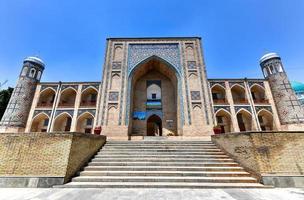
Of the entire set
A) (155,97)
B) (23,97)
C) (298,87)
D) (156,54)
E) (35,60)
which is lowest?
(23,97)

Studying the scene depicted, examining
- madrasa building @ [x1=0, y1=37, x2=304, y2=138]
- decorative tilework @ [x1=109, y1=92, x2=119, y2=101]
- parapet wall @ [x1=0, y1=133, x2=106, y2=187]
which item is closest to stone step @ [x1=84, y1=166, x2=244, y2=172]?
parapet wall @ [x1=0, y1=133, x2=106, y2=187]

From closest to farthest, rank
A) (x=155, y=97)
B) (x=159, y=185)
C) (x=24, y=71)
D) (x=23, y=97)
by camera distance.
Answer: (x=159, y=185) < (x=23, y=97) < (x=155, y=97) < (x=24, y=71)

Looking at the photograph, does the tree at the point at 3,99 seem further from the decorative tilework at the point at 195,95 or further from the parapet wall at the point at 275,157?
the parapet wall at the point at 275,157

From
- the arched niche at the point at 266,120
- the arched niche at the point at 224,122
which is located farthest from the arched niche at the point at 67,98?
the arched niche at the point at 266,120

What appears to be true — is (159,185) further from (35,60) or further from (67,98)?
(35,60)

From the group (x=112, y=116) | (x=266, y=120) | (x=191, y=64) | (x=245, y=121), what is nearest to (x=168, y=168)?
(x=112, y=116)

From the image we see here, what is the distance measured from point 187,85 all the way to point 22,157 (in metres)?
12.0

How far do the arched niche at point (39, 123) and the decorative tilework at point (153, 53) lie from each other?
9908mm

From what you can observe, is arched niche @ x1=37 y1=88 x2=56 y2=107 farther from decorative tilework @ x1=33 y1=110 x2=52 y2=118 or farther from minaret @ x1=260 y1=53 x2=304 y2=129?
minaret @ x1=260 y1=53 x2=304 y2=129

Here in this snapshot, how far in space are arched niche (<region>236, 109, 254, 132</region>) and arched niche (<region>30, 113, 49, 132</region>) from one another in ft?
64.2

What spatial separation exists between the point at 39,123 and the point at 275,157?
19938mm

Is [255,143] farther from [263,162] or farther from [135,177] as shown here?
[135,177]

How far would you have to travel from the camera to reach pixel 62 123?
1712 cm

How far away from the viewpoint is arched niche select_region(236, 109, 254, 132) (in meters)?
15.5
